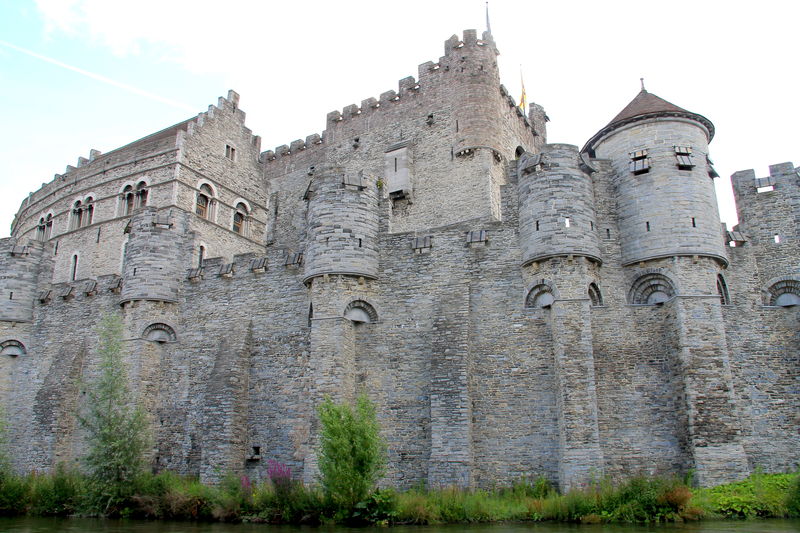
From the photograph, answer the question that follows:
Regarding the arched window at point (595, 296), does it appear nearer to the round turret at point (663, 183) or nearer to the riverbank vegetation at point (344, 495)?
the round turret at point (663, 183)

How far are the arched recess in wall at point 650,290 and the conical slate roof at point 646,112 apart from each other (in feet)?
15.6

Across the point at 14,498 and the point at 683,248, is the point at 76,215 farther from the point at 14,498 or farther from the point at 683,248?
the point at 683,248

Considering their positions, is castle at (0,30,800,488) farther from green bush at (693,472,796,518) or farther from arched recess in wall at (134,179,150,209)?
arched recess in wall at (134,179,150,209)

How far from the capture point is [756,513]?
A: 634 inches

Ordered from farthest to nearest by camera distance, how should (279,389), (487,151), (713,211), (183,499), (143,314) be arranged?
(487,151) < (143,314) < (279,389) < (713,211) < (183,499)

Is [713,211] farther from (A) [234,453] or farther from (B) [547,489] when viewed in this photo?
(A) [234,453]

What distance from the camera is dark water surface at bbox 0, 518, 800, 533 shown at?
46.8 feet

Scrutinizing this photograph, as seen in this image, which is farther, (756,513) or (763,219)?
(763,219)

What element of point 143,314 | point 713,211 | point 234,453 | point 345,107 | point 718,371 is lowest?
point 234,453

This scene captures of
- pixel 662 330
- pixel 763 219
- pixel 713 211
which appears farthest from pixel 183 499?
pixel 763 219

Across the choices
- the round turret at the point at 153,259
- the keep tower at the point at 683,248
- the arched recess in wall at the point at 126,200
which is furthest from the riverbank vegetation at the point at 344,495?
the arched recess in wall at the point at 126,200

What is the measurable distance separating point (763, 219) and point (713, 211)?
2299 millimetres

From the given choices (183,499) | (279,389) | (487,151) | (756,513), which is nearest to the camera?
(756,513)

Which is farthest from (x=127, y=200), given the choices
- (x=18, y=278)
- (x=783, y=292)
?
(x=783, y=292)
